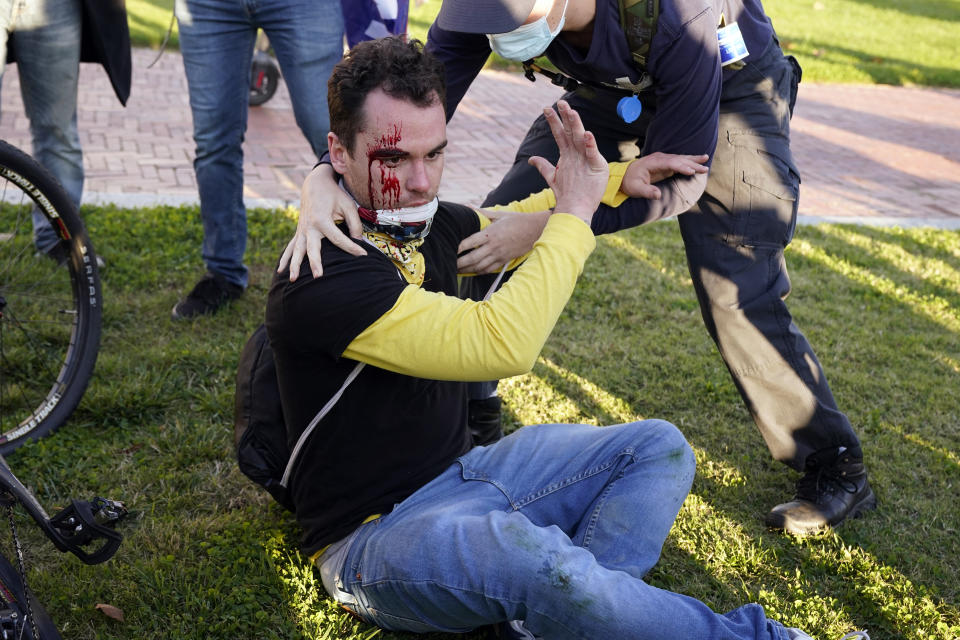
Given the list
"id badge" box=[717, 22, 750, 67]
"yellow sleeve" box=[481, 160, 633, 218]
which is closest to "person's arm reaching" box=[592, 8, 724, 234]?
"yellow sleeve" box=[481, 160, 633, 218]

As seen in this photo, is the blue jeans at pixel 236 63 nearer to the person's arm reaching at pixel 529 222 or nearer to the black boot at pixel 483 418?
the black boot at pixel 483 418

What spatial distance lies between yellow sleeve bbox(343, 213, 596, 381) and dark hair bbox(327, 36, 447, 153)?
48 centimetres

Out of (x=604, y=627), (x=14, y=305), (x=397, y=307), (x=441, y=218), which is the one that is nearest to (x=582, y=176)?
(x=441, y=218)

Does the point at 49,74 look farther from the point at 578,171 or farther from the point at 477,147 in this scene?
the point at 477,147

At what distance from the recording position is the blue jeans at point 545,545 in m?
2.00

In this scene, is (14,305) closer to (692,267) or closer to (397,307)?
(397,307)

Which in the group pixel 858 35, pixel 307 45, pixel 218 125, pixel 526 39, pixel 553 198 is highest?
pixel 526 39

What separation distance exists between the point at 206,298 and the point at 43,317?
0.70m

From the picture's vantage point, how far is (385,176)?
7.29 ft

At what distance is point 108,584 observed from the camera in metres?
2.53

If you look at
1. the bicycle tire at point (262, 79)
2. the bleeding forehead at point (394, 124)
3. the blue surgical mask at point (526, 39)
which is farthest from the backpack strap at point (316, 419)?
the bicycle tire at point (262, 79)

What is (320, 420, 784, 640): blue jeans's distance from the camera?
2.00 m

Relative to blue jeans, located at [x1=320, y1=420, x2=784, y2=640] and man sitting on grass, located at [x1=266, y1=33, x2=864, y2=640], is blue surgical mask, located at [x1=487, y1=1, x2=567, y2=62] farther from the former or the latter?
blue jeans, located at [x1=320, y1=420, x2=784, y2=640]

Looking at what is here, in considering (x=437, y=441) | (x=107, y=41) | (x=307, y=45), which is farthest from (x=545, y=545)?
(x=107, y=41)
